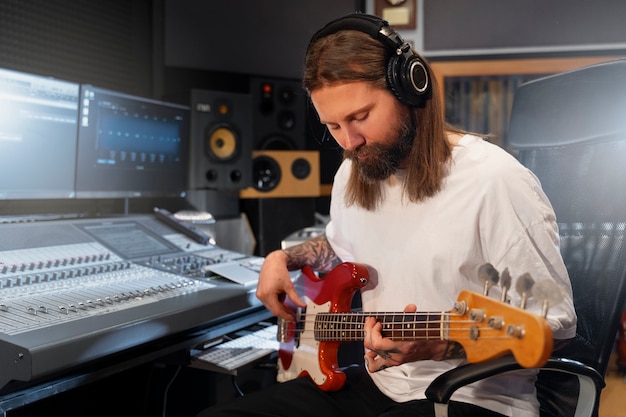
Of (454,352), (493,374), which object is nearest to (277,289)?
(454,352)

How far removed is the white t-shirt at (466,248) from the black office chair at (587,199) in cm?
12

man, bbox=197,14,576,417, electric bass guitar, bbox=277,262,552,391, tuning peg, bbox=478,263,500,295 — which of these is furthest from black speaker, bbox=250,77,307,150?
tuning peg, bbox=478,263,500,295

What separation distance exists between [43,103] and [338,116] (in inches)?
38.1

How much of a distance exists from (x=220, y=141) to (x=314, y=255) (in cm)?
126

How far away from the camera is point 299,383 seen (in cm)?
145

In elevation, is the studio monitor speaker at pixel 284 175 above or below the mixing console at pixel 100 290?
above

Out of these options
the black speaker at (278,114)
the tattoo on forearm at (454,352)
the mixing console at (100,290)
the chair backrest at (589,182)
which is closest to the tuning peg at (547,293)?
the tattoo on forearm at (454,352)

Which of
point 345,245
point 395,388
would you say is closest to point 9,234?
point 345,245

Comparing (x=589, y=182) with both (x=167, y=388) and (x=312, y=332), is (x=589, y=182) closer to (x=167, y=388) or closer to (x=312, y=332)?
(x=312, y=332)

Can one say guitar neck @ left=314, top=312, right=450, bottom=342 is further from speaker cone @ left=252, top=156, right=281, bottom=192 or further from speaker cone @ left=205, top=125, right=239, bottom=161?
speaker cone @ left=252, top=156, right=281, bottom=192

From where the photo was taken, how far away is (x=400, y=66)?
125 centimetres

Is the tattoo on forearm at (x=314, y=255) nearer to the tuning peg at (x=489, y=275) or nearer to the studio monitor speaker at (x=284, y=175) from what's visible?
the tuning peg at (x=489, y=275)

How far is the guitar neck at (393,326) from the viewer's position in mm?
1028

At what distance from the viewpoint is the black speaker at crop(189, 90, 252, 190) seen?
8.73 feet
